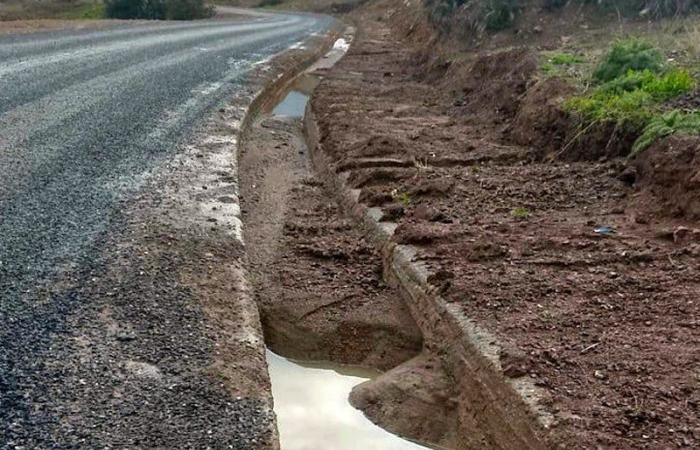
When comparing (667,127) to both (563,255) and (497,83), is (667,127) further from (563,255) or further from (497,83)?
(497,83)

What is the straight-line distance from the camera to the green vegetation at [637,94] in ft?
21.0

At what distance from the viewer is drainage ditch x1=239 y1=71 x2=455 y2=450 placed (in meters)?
4.25

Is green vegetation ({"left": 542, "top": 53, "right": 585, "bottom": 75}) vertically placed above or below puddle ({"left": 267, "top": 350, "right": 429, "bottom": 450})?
above

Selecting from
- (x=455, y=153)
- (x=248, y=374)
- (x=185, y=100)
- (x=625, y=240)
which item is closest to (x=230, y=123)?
(x=185, y=100)

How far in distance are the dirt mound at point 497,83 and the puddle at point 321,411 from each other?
509 centimetres

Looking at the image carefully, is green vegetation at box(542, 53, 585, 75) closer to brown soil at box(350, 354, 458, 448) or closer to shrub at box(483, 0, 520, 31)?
shrub at box(483, 0, 520, 31)

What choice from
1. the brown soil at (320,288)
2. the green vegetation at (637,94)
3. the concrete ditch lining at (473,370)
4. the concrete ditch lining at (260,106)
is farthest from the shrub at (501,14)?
the concrete ditch lining at (473,370)

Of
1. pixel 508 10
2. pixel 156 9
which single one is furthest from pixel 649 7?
pixel 156 9

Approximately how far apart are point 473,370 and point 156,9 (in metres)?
34.5

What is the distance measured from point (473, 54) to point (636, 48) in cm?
526

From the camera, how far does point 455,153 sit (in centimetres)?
795

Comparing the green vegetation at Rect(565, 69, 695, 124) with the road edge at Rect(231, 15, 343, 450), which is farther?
the green vegetation at Rect(565, 69, 695, 124)

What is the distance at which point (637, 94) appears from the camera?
721 cm

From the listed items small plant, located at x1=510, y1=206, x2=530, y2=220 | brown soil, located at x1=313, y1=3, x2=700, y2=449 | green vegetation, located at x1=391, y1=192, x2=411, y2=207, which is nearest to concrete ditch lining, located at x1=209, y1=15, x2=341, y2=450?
brown soil, located at x1=313, y1=3, x2=700, y2=449
